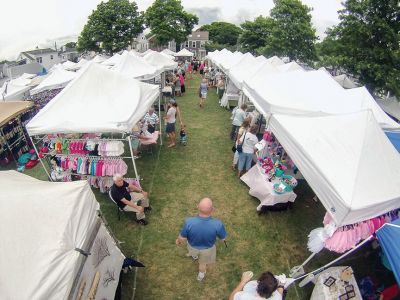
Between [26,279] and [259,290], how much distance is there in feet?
7.69

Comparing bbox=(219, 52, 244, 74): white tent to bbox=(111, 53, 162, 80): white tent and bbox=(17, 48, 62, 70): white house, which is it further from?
bbox=(17, 48, 62, 70): white house

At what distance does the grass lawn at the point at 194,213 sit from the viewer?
457 cm

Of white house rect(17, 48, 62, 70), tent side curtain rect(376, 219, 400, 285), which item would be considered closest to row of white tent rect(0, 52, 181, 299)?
tent side curtain rect(376, 219, 400, 285)

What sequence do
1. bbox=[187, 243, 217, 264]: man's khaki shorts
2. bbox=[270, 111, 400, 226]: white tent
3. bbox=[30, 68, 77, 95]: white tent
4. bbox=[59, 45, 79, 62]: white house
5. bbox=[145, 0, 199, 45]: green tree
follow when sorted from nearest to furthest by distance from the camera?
bbox=[270, 111, 400, 226]: white tent < bbox=[187, 243, 217, 264]: man's khaki shorts < bbox=[30, 68, 77, 95]: white tent < bbox=[145, 0, 199, 45]: green tree < bbox=[59, 45, 79, 62]: white house

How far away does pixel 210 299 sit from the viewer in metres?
4.32

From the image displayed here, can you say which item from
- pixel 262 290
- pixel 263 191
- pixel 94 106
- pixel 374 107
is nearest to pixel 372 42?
pixel 374 107

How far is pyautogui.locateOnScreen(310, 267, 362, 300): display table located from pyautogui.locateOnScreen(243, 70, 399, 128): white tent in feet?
12.3

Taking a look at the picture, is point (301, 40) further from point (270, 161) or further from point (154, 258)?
point (154, 258)

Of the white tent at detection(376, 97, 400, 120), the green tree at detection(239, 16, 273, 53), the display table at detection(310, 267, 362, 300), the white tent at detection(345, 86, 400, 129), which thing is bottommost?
the green tree at detection(239, 16, 273, 53)

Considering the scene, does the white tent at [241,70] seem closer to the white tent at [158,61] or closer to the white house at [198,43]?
the white tent at [158,61]

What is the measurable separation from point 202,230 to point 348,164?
8.32 ft

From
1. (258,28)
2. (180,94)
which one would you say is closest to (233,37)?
(258,28)

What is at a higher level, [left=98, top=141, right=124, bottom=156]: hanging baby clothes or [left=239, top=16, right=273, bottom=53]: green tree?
[left=98, top=141, right=124, bottom=156]: hanging baby clothes

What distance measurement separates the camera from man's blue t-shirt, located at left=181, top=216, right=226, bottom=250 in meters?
3.83
